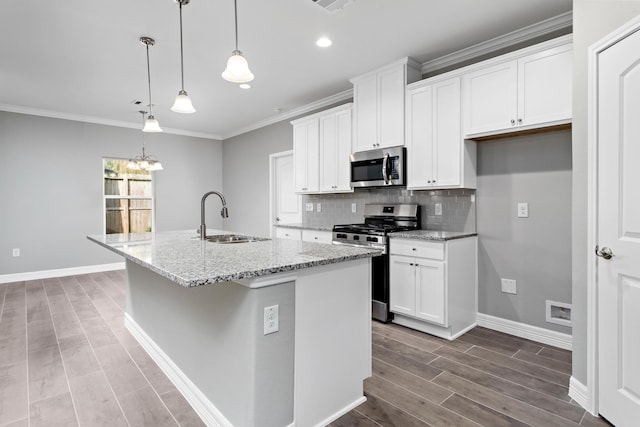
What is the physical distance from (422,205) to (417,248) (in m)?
0.71

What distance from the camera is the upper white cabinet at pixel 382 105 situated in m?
3.43

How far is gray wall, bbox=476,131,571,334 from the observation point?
8.91 feet

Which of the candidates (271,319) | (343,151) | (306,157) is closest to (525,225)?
(343,151)

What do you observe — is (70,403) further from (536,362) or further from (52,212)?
(52,212)

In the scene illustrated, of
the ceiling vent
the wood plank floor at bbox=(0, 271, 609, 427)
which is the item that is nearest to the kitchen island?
the wood plank floor at bbox=(0, 271, 609, 427)

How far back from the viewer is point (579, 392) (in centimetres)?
195

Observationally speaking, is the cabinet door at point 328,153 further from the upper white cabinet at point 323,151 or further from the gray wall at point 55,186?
the gray wall at point 55,186

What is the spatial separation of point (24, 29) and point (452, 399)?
4.22m

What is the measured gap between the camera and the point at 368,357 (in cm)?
203

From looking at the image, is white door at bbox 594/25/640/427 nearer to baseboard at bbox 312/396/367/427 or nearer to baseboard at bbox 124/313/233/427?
baseboard at bbox 312/396/367/427

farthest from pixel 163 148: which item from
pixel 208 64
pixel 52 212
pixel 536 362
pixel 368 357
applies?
pixel 536 362

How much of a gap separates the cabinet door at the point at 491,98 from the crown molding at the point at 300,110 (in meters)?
1.73

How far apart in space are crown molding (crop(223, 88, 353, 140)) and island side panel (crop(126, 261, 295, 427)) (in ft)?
10.9

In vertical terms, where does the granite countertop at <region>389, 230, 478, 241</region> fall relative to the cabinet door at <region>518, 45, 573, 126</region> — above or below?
below
